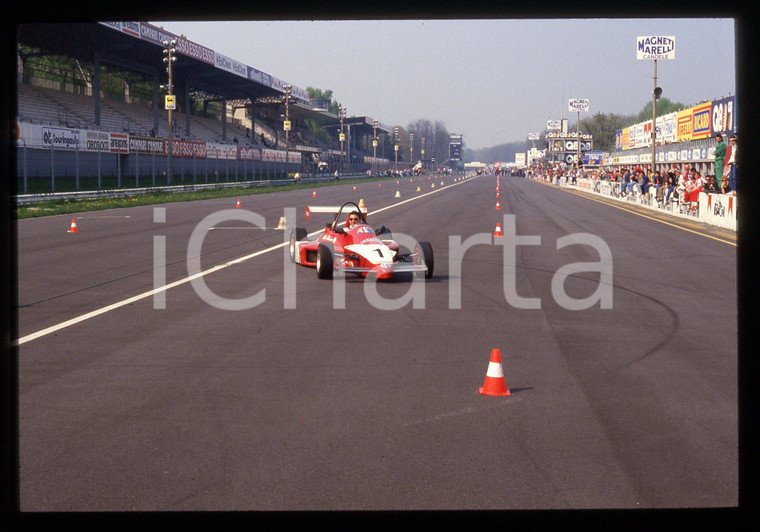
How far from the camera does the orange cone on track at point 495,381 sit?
22.9 ft

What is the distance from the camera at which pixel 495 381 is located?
701 centimetres

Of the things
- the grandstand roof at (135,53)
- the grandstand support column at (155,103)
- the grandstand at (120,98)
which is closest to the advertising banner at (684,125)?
the grandstand at (120,98)

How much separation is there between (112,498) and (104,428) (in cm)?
144

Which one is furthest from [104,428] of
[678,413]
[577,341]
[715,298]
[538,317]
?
[715,298]

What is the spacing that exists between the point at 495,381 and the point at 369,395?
106cm

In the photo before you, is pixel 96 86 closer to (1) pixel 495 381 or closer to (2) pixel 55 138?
(2) pixel 55 138

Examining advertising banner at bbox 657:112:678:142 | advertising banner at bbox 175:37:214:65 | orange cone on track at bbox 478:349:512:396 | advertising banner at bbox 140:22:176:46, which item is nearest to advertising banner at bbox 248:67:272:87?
advertising banner at bbox 175:37:214:65

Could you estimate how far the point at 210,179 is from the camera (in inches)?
2403

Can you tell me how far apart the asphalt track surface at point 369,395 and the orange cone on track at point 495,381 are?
10cm

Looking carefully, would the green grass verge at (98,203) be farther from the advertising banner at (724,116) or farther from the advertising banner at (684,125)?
the advertising banner at (684,125)

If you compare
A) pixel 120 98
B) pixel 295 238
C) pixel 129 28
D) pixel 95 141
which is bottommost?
pixel 295 238

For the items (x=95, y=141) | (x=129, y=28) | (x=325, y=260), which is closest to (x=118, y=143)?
(x=95, y=141)

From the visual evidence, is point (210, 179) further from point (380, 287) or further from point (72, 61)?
point (380, 287)

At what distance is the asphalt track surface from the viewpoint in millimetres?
4855
